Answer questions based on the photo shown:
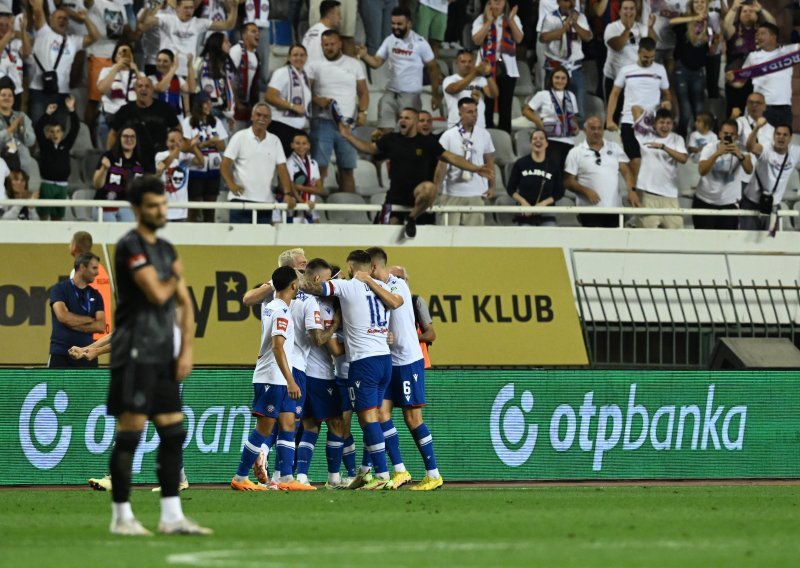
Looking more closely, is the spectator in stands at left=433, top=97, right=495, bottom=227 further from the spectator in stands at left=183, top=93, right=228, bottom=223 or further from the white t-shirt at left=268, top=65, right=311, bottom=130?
the spectator in stands at left=183, top=93, right=228, bottom=223

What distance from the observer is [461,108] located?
20078mm

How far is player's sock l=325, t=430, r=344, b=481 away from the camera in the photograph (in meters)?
14.8

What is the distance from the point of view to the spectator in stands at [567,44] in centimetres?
2206

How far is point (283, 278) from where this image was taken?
1396 cm

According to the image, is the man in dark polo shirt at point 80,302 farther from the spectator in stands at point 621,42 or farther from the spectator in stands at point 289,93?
the spectator in stands at point 621,42

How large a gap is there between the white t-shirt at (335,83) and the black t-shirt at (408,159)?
119 cm

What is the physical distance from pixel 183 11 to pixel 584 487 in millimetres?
8703

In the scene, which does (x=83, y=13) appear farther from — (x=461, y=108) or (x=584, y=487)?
(x=584, y=487)

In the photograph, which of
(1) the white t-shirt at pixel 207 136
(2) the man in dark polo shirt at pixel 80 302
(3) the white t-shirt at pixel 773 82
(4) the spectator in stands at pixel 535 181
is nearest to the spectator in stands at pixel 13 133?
(1) the white t-shirt at pixel 207 136

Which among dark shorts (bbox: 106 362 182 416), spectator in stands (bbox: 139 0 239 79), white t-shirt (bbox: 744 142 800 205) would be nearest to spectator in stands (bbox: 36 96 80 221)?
spectator in stands (bbox: 139 0 239 79)

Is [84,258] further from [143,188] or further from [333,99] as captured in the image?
[333,99]

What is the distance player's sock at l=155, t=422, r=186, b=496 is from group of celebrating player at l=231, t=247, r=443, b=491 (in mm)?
4714

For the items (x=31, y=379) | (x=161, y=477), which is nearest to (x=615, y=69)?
(x=31, y=379)

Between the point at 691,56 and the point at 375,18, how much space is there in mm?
4772
